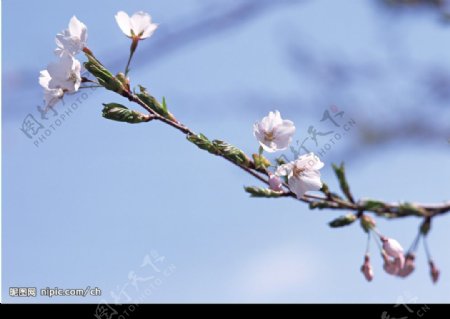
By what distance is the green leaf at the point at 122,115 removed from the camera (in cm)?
125

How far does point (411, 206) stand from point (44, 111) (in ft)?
2.87

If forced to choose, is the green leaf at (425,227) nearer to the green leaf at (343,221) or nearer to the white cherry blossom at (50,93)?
the green leaf at (343,221)

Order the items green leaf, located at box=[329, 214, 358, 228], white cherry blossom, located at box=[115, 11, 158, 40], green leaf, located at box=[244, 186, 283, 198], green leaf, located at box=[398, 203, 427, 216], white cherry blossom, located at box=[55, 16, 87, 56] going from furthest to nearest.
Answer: white cherry blossom, located at box=[115, 11, 158, 40] < white cherry blossom, located at box=[55, 16, 87, 56] < green leaf, located at box=[244, 186, 283, 198] < green leaf, located at box=[329, 214, 358, 228] < green leaf, located at box=[398, 203, 427, 216]

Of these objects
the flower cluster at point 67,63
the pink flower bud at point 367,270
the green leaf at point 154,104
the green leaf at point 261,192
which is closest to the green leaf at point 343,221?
the green leaf at point 261,192

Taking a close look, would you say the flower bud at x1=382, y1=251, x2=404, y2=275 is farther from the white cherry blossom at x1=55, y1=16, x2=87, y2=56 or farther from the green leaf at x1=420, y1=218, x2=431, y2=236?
the white cherry blossom at x1=55, y1=16, x2=87, y2=56

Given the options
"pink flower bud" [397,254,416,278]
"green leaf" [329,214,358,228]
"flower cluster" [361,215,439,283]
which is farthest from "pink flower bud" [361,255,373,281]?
"green leaf" [329,214,358,228]

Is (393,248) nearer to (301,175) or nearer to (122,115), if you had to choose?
(301,175)

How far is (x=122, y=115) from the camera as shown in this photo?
126 cm

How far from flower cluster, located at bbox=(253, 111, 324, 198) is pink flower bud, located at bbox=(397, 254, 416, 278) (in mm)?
236

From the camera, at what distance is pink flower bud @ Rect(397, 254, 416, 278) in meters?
1.17

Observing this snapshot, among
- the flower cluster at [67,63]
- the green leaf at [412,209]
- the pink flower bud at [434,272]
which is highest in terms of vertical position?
the flower cluster at [67,63]

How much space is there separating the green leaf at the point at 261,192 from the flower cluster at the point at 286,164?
0.02 metres

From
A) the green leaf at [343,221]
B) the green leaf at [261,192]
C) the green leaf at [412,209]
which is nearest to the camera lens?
the green leaf at [412,209]
